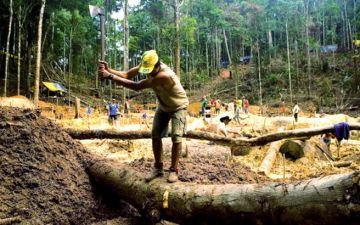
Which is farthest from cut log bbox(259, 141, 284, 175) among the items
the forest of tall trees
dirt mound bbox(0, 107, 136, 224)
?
the forest of tall trees

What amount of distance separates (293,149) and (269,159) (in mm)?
1439

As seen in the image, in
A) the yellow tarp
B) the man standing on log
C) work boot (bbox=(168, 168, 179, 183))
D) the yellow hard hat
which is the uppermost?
the yellow tarp

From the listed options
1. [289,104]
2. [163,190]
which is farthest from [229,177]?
[289,104]

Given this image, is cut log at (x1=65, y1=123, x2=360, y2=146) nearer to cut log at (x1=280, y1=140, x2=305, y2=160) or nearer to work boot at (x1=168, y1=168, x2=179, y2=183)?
work boot at (x1=168, y1=168, x2=179, y2=183)

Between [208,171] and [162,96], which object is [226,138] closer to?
[208,171]

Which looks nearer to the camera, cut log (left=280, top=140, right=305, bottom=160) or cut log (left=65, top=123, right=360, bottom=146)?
cut log (left=65, top=123, right=360, bottom=146)

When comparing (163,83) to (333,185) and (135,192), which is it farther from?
(333,185)

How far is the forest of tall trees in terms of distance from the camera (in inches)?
1175

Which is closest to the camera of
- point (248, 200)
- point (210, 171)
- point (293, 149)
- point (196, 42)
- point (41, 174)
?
point (248, 200)

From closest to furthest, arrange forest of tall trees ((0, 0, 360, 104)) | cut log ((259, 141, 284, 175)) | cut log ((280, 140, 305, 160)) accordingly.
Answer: cut log ((259, 141, 284, 175)) → cut log ((280, 140, 305, 160)) → forest of tall trees ((0, 0, 360, 104))

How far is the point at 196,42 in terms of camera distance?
50062 mm

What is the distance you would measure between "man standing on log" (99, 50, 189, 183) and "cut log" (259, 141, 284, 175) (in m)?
4.58

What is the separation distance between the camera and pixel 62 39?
35.1m

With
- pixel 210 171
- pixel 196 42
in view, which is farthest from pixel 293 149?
pixel 196 42
